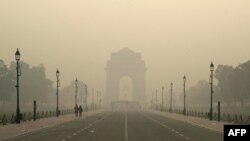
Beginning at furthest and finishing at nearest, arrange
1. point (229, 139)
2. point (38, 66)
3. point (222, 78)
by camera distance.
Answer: point (38, 66) → point (222, 78) → point (229, 139)

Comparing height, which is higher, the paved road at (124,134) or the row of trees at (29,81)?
the row of trees at (29,81)

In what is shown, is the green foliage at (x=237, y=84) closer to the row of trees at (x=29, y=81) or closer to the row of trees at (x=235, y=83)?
the row of trees at (x=235, y=83)

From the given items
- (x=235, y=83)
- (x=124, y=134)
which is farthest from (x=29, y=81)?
(x=124, y=134)

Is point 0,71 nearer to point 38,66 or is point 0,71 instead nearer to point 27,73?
point 27,73

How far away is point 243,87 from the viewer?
132m

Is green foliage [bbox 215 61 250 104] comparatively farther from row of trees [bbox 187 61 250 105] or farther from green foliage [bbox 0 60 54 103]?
green foliage [bbox 0 60 54 103]

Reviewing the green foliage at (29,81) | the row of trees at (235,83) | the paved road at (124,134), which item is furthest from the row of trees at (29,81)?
the paved road at (124,134)

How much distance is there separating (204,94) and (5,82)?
297 feet

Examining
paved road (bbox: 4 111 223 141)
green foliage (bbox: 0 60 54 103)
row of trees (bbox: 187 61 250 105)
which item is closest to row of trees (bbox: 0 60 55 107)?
green foliage (bbox: 0 60 54 103)

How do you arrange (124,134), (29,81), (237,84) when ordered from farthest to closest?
(29,81), (237,84), (124,134)

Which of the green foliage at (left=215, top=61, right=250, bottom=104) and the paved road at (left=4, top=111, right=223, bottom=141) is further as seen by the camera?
the green foliage at (left=215, top=61, right=250, bottom=104)

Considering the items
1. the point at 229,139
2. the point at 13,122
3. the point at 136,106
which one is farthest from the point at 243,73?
the point at 229,139

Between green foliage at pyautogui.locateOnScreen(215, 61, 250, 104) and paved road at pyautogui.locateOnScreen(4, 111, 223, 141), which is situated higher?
green foliage at pyautogui.locateOnScreen(215, 61, 250, 104)

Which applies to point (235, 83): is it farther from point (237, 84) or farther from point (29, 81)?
point (29, 81)
